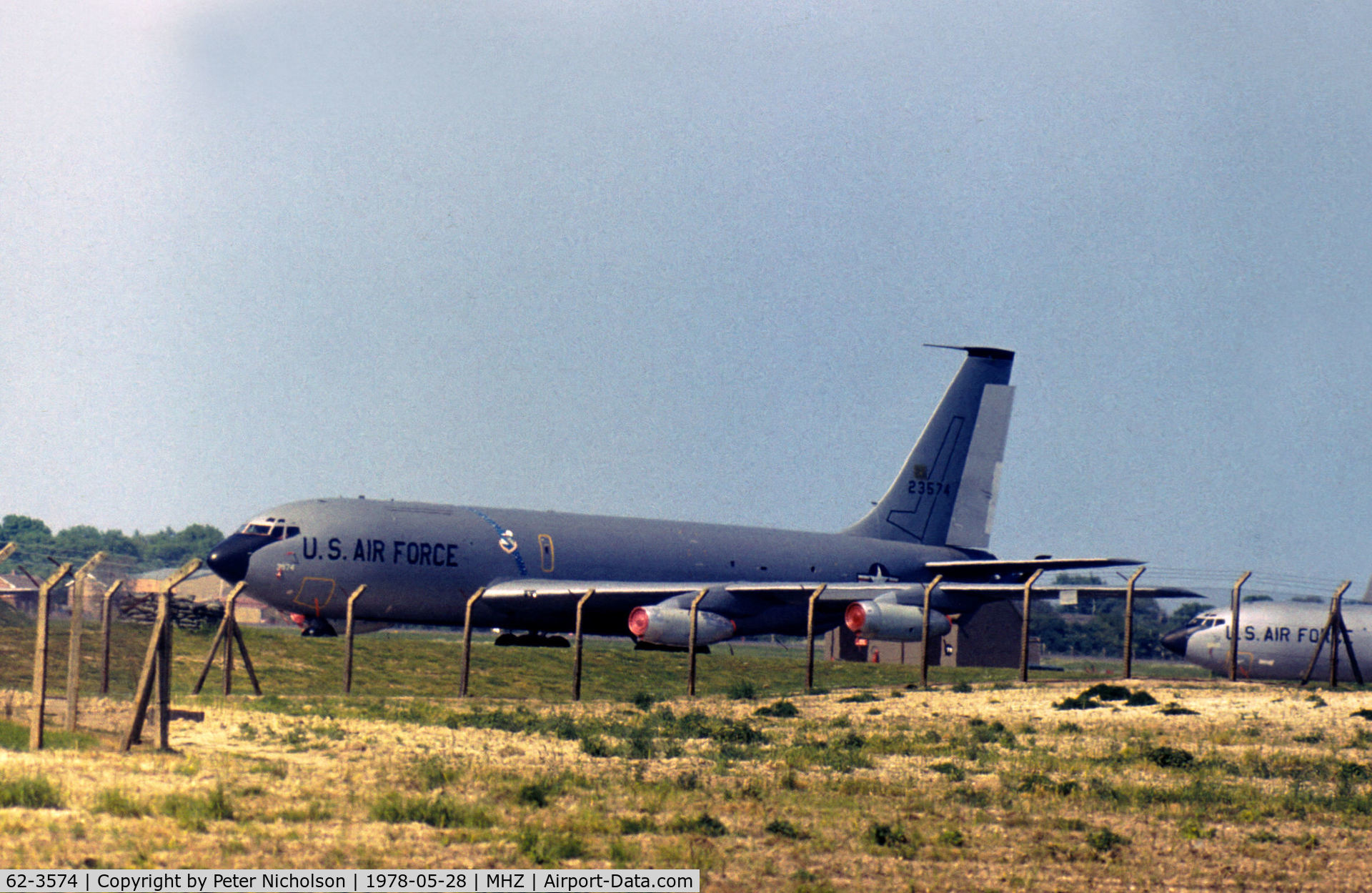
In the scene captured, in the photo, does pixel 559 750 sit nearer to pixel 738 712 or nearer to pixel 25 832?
pixel 738 712

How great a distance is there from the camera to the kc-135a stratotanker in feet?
116

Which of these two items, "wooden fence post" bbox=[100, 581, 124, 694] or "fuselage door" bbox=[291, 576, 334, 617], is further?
"fuselage door" bbox=[291, 576, 334, 617]

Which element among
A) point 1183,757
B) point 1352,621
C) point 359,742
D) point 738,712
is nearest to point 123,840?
point 359,742

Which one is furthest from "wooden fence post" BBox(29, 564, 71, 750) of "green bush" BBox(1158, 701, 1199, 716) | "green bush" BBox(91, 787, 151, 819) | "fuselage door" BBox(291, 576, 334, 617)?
"fuselage door" BBox(291, 576, 334, 617)

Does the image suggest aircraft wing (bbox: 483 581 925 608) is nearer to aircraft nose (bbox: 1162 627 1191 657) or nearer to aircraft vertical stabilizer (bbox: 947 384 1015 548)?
aircraft nose (bbox: 1162 627 1191 657)

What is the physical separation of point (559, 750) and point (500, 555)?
68.1 feet

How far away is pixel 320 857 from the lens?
32.1ft

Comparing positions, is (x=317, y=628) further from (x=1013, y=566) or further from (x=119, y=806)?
(x=119, y=806)

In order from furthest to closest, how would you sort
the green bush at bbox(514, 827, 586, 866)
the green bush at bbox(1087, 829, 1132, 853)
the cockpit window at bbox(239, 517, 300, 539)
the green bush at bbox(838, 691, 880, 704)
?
the cockpit window at bbox(239, 517, 300, 539) → the green bush at bbox(838, 691, 880, 704) → the green bush at bbox(1087, 829, 1132, 853) → the green bush at bbox(514, 827, 586, 866)

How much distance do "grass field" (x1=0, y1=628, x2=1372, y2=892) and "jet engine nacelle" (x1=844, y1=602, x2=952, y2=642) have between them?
24.4ft

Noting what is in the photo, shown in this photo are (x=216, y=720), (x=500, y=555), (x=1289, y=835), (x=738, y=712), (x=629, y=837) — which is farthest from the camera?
(x=500, y=555)

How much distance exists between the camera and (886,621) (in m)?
34.5

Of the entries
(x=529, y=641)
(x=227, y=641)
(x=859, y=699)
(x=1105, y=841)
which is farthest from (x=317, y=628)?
(x=1105, y=841)
